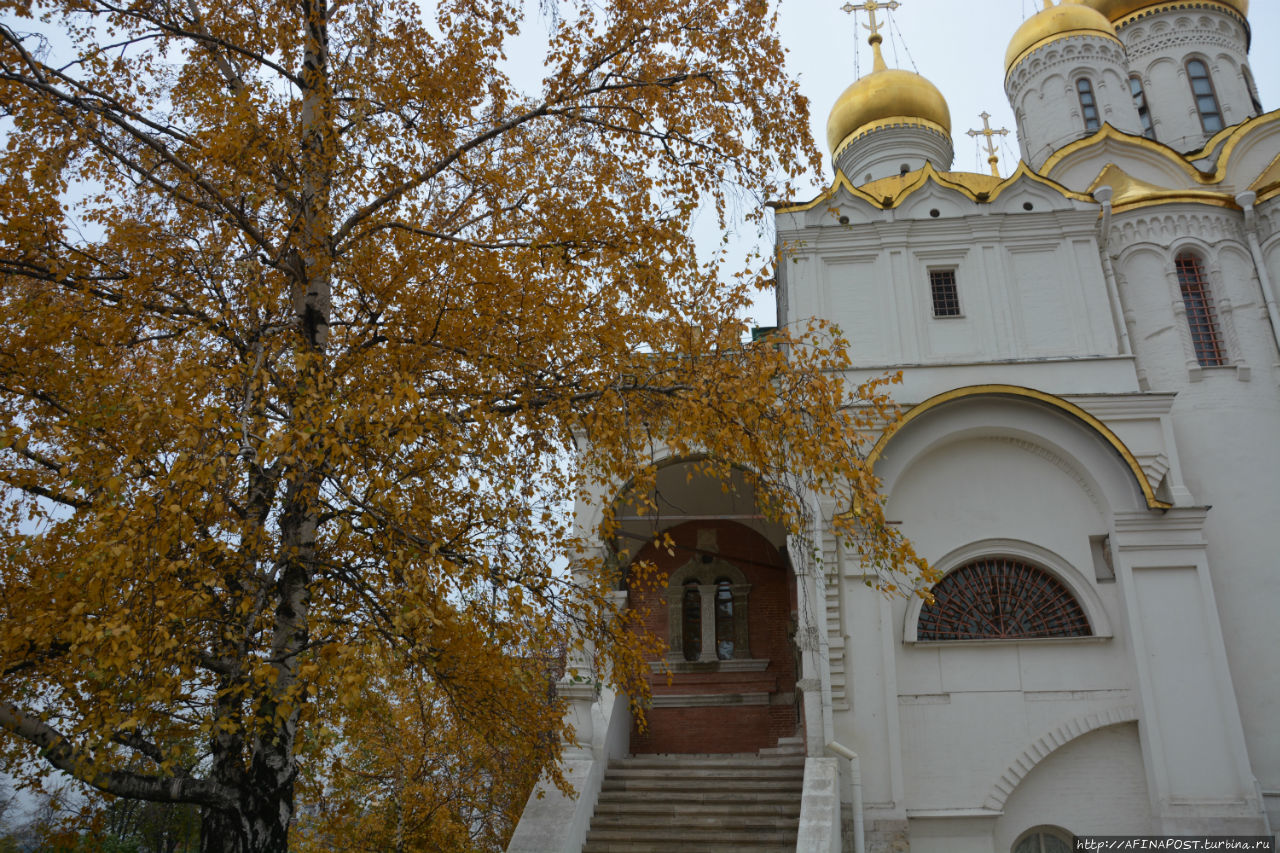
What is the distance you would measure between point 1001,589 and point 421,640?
29.1 ft

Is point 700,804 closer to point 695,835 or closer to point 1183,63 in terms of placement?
point 695,835

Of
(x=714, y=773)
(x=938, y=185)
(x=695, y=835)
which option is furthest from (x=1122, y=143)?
(x=695, y=835)

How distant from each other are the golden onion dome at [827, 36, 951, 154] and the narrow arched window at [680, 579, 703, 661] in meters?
9.97

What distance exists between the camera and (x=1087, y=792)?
36.1 feet

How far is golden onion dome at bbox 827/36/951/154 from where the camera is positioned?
61.5 feet

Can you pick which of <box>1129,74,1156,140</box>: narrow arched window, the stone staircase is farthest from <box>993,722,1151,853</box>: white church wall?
<box>1129,74,1156,140</box>: narrow arched window

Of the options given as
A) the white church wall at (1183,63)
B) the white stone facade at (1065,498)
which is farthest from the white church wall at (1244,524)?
the white church wall at (1183,63)

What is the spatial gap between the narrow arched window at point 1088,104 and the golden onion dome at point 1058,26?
1.03 m

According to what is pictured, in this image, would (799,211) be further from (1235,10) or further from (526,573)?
(1235,10)

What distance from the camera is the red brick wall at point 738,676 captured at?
13664mm

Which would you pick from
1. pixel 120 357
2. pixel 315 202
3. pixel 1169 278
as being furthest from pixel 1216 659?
pixel 120 357

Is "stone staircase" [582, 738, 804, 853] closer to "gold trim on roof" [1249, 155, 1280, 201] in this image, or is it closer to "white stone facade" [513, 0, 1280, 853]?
"white stone facade" [513, 0, 1280, 853]

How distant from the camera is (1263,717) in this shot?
11.5 m

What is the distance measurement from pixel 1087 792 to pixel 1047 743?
75cm
